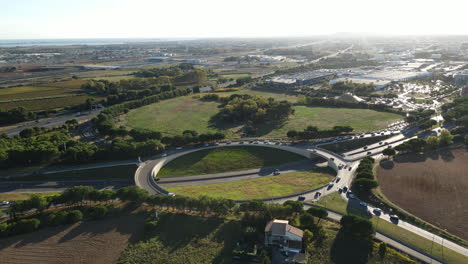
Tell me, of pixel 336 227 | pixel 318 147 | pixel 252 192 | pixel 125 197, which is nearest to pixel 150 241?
pixel 125 197

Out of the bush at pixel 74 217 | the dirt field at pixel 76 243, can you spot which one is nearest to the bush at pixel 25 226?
the dirt field at pixel 76 243

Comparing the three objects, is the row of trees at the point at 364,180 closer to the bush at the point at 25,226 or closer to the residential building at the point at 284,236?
the residential building at the point at 284,236

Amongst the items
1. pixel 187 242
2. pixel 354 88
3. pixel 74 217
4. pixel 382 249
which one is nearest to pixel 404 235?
pixel 382 249

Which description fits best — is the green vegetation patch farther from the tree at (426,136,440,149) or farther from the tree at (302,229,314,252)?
the tree at (426,136,440,149)

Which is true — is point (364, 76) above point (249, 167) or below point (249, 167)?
above

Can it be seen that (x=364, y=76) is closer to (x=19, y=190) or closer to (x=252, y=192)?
(x=252, y=192)

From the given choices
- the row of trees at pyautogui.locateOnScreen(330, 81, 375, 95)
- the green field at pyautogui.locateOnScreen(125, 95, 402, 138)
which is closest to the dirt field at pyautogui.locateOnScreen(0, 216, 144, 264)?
the green field at pyautogui.locateOnScreen(125, 95, 402, 138)
